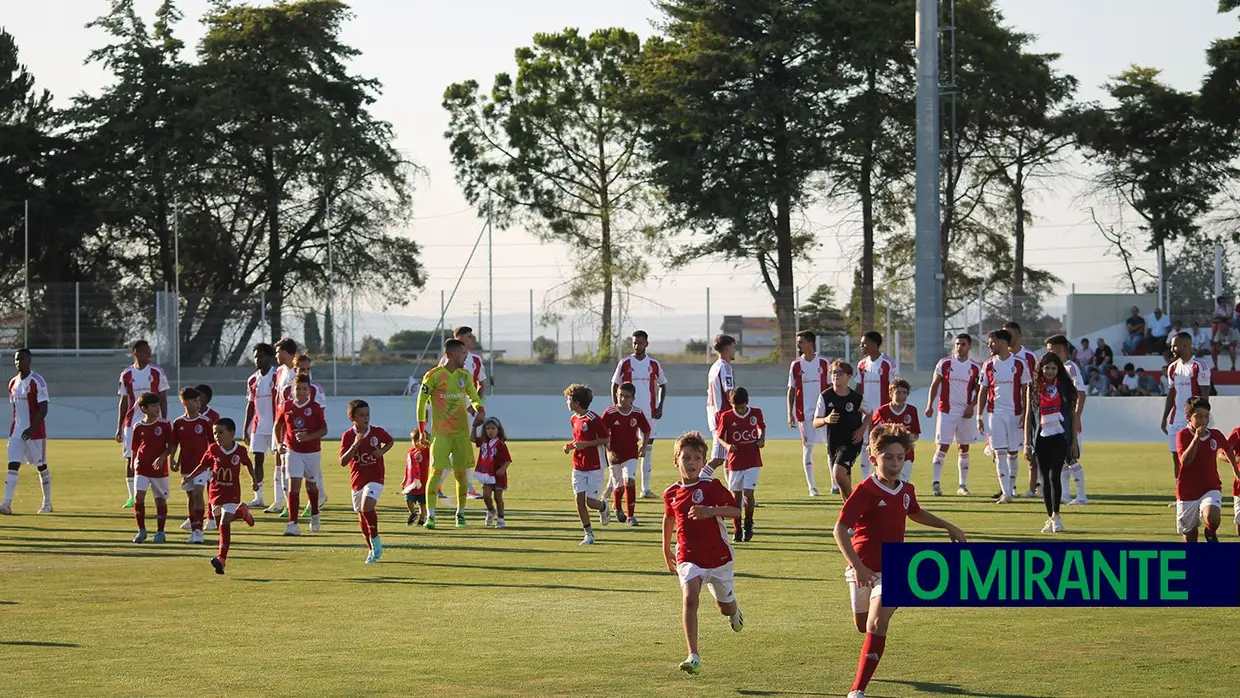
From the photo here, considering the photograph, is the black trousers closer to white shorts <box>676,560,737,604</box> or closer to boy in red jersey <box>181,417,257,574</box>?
white shorts <box>676,560,737,604</box>

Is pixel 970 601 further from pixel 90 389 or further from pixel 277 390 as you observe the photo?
pixel 90 389

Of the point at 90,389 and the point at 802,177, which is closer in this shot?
the point at 90,389

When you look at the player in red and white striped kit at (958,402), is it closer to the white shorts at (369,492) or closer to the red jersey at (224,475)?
the white shorts at (369,492)

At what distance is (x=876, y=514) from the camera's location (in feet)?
27.1

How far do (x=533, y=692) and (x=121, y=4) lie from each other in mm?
48484

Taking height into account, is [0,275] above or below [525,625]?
above

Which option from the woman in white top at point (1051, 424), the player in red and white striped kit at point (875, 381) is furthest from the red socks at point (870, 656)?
the player in red and white striped kit at point (875, 381)


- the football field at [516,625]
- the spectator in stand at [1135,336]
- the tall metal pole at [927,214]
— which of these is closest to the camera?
the football field at [516,625]

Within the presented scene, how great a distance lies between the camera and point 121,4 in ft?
173

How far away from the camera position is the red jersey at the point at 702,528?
929 centimetres

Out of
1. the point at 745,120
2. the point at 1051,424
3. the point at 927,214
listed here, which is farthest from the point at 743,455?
the point at 745,120

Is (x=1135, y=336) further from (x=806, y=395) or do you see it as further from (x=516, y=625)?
(x=516, y=625)

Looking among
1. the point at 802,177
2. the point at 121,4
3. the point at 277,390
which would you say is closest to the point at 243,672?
the point at 277,390

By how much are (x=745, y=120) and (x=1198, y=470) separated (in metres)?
37.9
